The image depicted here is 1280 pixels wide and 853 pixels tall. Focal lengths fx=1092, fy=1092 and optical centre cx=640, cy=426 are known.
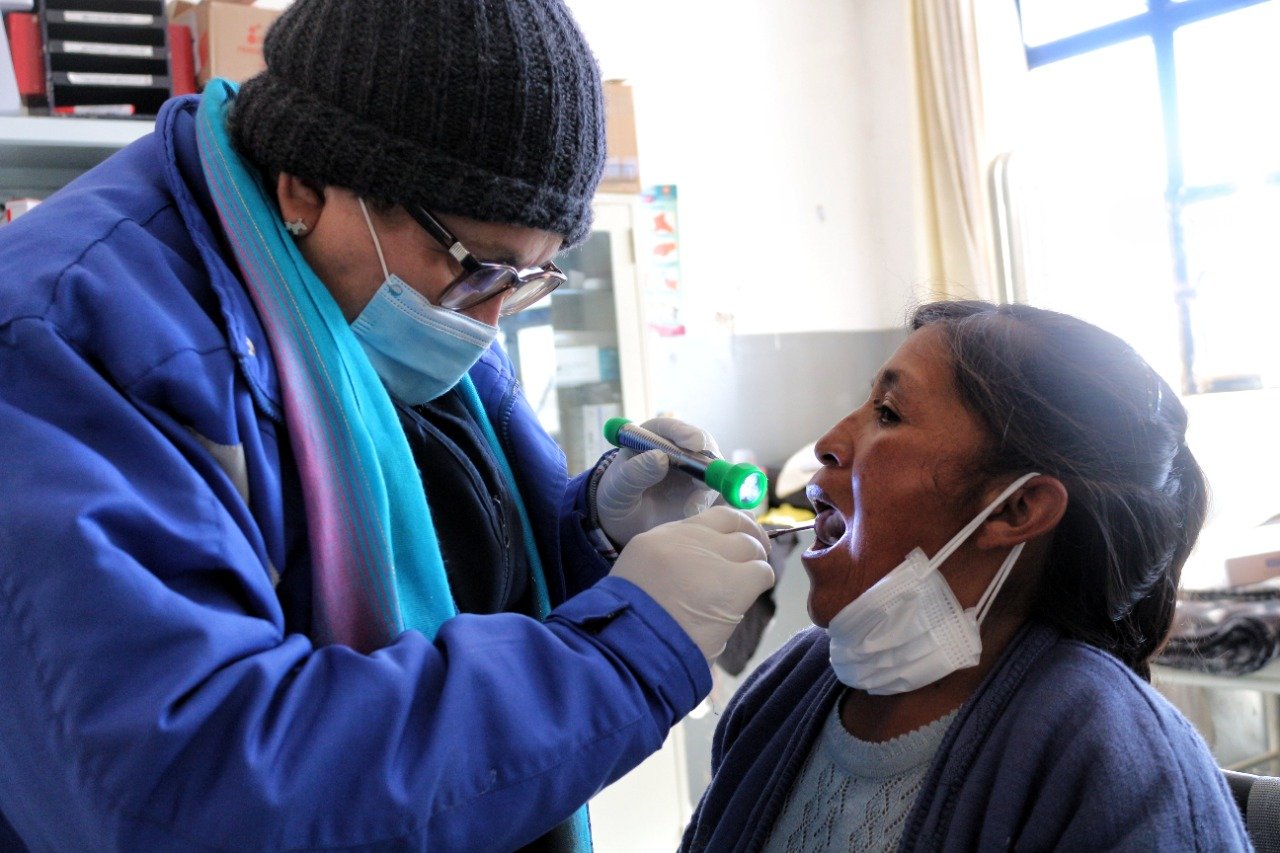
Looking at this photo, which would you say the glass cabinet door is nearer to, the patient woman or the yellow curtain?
the yellow curtain

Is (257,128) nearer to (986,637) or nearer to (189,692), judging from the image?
(189,692)

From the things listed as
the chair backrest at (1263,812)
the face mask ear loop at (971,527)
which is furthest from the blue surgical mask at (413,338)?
the chair backrest at (1263,812)

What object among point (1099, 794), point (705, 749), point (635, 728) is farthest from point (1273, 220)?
point (635, 728)

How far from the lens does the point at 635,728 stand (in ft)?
3.05

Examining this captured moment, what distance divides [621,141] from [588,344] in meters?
0.66

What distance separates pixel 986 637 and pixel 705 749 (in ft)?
9.76

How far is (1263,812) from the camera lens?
1.23 meters

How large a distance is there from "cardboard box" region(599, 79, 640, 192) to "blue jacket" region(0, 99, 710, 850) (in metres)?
2.30

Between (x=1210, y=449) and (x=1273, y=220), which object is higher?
(x=1273, y=220)

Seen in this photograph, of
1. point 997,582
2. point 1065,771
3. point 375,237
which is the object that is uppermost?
point 375,237

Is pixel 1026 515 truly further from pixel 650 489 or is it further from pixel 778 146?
pixel 778 146

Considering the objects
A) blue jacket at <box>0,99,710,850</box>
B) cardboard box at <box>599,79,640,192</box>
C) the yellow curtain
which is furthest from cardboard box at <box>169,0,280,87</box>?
the yellow curtain

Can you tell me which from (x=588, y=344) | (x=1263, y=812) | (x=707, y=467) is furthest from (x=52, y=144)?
(x=1263, y=812)

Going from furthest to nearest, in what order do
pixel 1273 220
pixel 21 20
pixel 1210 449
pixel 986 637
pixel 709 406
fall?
pixel 709 406
pixel 1273 220
pixel 1210 449
pixel 21 20
pixel 986 637
